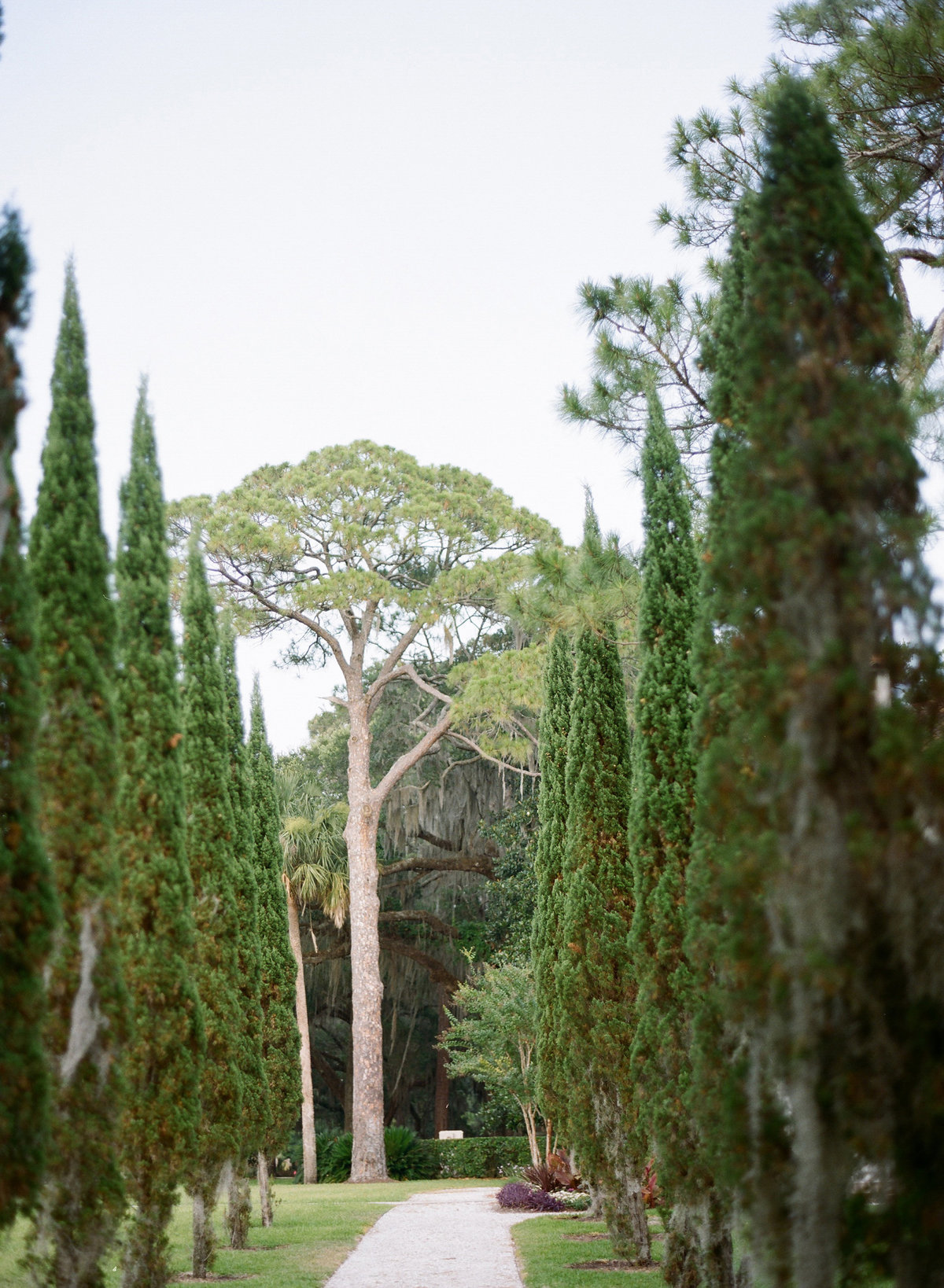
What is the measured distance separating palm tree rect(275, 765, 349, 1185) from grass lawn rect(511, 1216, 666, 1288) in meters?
9.99

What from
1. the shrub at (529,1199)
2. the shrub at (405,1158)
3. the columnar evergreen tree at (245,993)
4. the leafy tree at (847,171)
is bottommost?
the shrub at (405,1158)

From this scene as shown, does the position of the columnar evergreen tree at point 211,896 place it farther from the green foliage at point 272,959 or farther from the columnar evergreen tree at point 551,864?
the columnar evergreen tree at point 551,864

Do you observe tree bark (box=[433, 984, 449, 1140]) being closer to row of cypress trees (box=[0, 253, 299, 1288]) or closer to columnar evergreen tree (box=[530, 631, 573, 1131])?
columnar evergreen tree (box=[530, 631, 573, 1131])

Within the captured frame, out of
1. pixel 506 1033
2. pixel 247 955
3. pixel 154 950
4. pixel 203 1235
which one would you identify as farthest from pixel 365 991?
pixel 154 950

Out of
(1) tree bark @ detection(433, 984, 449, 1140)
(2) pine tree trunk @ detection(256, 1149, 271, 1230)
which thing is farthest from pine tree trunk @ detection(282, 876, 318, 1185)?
(2) pine tree trunk @ detection(256, 1149, 271, 1230)

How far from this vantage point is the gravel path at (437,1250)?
7.53 metres

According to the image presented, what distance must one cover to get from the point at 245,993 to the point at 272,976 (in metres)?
2.00

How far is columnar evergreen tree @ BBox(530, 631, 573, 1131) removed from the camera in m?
10.8

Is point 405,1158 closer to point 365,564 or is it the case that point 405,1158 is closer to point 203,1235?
point 365,564

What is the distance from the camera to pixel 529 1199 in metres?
13.0

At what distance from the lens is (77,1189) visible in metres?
4.61

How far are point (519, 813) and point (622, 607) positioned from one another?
1309 centimetres

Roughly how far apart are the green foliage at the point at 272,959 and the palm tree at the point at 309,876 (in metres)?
7.64

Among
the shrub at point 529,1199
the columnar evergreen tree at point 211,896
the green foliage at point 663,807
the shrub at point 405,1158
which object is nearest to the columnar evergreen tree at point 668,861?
the green foliage at point 663,807
